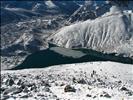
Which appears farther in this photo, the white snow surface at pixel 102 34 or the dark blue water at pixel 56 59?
the white snow surface at pixel 102 34

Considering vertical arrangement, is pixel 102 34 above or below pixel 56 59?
above

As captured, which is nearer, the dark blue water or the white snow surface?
the dark blue water

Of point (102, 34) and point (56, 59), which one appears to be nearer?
point (56, 59)

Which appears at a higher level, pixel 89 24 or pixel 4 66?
pixel 89 24

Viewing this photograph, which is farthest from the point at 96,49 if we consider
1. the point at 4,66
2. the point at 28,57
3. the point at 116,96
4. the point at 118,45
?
the point at 116,96

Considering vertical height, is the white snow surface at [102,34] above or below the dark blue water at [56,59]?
above

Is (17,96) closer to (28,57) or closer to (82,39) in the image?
(28,57)

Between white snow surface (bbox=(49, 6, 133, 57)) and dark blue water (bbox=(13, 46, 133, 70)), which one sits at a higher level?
white snow surface (bbox=(49, 6, 133, 57))

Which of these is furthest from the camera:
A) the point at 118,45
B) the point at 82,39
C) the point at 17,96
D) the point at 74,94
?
the point at 82,39
